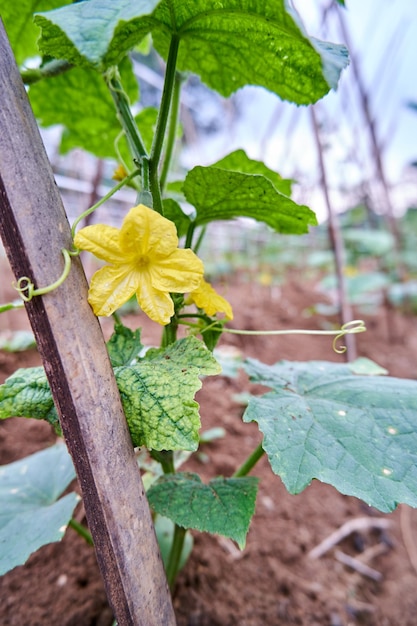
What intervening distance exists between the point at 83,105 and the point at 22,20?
0.57ft

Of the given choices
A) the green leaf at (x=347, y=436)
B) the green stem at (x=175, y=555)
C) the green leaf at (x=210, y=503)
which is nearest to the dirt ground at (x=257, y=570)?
the green stem at (x=175, y=555)

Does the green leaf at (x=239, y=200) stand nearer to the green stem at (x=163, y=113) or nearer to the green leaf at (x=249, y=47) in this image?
the green stem at (x=163, y=113)

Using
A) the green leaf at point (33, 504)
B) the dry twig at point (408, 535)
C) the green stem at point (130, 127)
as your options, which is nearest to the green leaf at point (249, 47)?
the green stem at point (130, 127)

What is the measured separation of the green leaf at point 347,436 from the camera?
1.90 ft

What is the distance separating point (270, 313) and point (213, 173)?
9.45 feet

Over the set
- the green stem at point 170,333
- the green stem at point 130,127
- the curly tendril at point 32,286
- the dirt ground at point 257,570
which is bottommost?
the dirt ground at point 257,570

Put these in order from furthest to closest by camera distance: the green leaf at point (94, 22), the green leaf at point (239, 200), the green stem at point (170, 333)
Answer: the green stem at point (170, 333) < the green leaf at point (239, 200) < the green leaf at point (94, 22)

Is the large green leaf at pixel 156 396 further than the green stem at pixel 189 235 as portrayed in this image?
No

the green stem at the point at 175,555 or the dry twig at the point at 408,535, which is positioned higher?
the green stem at the point at 175,555

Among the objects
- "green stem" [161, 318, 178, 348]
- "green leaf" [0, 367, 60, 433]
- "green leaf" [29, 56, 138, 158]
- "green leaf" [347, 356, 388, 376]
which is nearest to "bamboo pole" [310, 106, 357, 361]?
"green leaf" [347, 356, 388, 376]

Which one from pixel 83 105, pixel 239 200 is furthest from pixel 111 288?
pixel 83 105

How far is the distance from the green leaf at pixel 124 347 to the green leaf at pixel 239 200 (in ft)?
0.80

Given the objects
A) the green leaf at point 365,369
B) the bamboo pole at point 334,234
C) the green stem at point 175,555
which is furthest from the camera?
the bamboo pole at point 334,234

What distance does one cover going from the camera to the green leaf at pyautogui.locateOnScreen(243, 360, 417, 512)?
0.58m
